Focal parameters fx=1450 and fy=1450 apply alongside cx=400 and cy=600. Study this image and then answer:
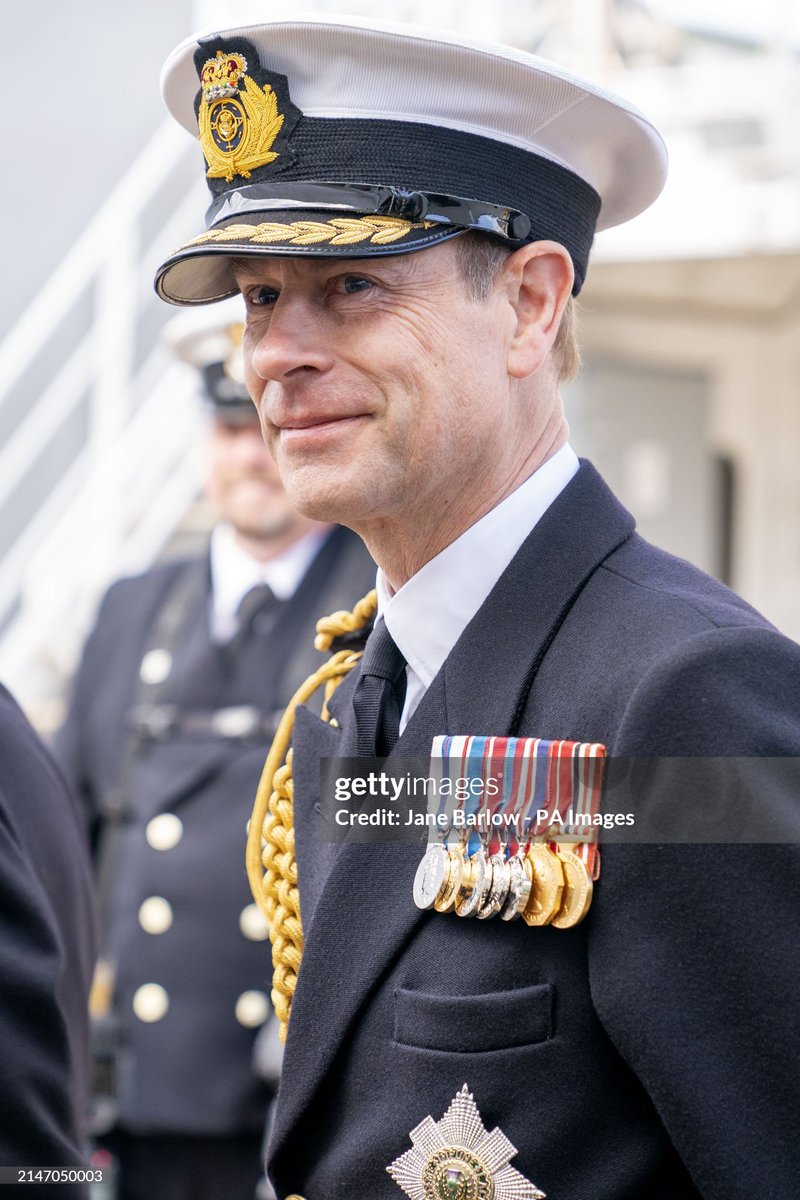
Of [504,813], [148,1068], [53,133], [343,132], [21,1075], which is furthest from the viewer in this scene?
[53,133]

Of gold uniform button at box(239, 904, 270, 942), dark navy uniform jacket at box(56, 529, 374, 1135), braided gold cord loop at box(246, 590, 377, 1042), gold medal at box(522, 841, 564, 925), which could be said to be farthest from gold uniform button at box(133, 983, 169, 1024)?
gold medal at box(522, 841, 564, 925)

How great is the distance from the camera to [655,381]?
24.0 feet

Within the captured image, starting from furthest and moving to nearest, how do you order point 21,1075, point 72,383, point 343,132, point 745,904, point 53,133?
point 53,133, point 72,383, point 21,1075, point 343,132, point 745,904

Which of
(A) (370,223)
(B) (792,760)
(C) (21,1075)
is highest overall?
(A) (370,223)

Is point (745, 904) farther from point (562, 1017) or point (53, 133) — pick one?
point (53, 133)

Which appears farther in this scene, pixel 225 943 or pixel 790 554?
pixel 790 554

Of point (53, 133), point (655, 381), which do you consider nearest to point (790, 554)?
point (655, 381)

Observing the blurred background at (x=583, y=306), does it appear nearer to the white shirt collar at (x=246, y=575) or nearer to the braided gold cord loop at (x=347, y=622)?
the white shirt collar at (x=246, y=575)

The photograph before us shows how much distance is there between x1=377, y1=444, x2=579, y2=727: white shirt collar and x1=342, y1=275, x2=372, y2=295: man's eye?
0.30m

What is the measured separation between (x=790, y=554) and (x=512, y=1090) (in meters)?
6.21

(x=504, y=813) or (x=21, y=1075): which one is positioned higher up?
(x=504, y=813)

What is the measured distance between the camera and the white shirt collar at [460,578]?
5.56 feet

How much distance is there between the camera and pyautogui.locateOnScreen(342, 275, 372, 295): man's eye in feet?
5.26

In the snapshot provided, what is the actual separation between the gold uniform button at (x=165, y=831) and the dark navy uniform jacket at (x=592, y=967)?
1.79m
